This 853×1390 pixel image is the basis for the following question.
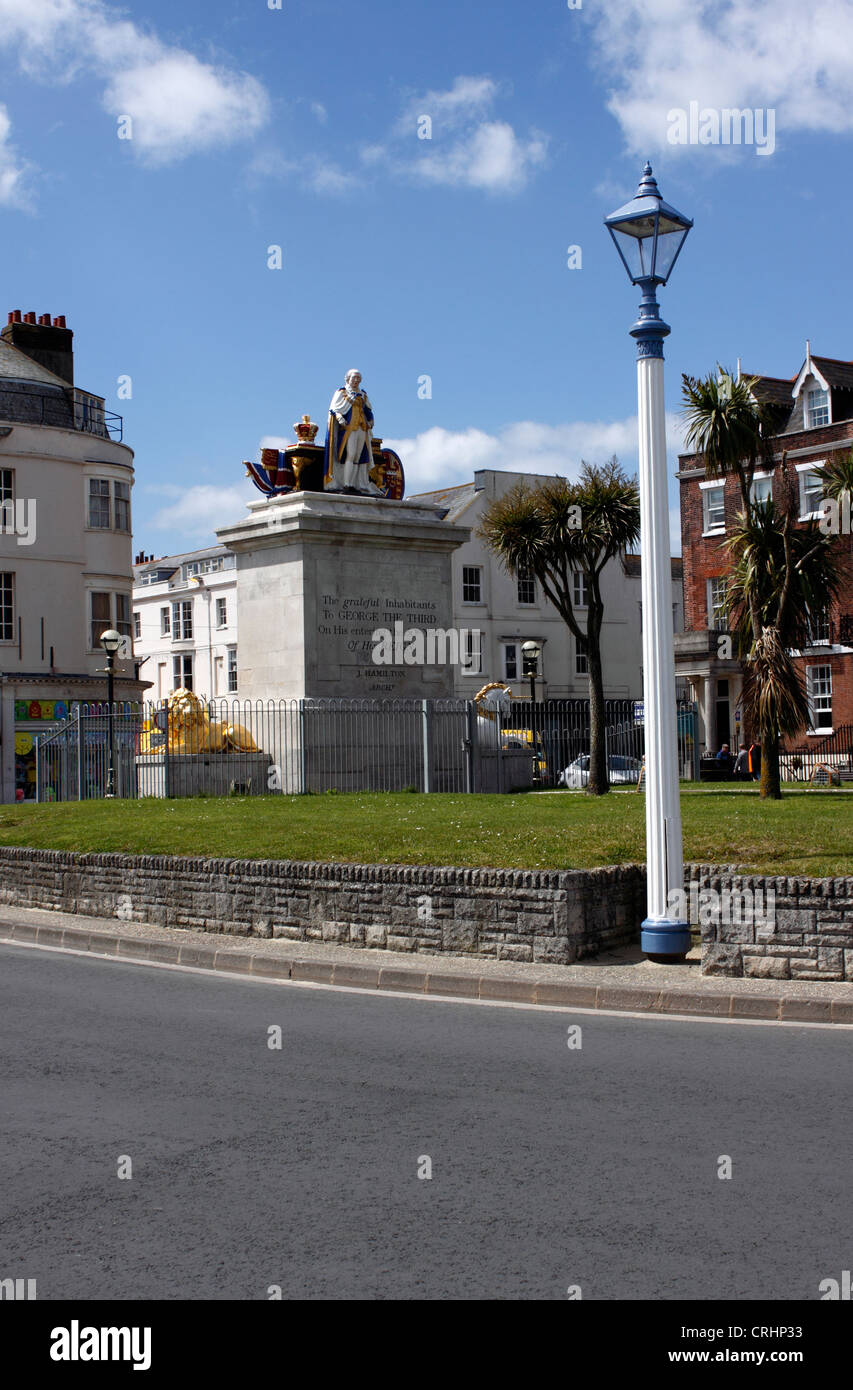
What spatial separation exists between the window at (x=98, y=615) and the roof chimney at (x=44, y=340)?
8.21 metres

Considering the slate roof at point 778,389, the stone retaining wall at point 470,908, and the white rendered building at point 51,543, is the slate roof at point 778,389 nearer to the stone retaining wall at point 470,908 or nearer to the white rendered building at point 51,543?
the white rendered building at point 51,543

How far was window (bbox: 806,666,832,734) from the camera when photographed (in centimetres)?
5253

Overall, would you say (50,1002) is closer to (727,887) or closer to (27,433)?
(727,887)

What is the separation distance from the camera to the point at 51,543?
50.1m

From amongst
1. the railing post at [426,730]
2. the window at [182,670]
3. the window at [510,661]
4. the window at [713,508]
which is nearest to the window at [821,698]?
the window at [713,508]

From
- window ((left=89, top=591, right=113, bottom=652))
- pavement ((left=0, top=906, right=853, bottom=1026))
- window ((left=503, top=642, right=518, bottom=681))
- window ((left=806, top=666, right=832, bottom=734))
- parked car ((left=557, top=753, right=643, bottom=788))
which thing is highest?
window ((left=89, top=591, right=113, bottom=652))

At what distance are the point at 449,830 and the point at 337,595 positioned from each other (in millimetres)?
11809

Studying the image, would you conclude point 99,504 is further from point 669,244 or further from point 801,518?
point 669,244

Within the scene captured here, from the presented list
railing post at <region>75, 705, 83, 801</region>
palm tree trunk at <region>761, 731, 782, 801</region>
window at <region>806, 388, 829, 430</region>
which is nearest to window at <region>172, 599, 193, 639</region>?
window at <region>806, 388, 829, 430</region>

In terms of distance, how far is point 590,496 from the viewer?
1080 inches

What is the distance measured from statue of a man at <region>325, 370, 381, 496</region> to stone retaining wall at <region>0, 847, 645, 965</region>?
44.6ft

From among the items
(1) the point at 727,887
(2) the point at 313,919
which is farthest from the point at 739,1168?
(2) the point at 313,919

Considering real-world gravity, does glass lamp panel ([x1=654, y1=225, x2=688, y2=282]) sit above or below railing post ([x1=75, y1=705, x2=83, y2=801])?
above

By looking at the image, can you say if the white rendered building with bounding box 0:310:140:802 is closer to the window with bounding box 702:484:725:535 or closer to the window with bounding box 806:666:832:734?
the window with bounding box 702:484:725:535
